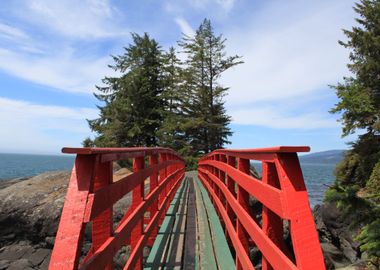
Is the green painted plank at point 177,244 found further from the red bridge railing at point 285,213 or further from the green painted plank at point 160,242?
the red bridge railing at point 285,213

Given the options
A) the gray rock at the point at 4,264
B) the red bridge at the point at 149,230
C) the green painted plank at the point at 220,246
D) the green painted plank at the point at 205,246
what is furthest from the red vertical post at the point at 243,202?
the gray rock at the point at 4,264

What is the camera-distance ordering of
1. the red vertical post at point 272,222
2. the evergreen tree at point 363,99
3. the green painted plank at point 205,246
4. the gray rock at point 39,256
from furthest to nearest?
the evergreen tree at point 363,99, the gray rock at point 39,256, the green painted plank at point 205,246, the red vertical post at point 272,222

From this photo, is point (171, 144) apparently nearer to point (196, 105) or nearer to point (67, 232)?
point (196, 105)

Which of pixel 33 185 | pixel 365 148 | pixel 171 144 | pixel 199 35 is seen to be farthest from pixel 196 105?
pixel 33 185

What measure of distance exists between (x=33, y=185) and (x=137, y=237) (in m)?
14.3

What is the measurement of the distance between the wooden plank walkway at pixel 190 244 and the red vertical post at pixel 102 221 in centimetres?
181

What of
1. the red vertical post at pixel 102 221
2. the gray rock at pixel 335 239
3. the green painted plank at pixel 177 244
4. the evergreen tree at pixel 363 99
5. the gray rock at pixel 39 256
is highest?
the evergreen tree at pixel 363 99

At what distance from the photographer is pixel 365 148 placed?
25.3 metres

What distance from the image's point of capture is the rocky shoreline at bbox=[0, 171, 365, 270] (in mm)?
13320

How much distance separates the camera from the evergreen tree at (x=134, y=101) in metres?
39.8

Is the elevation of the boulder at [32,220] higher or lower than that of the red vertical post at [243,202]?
lower

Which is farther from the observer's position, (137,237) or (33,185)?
(33,185)

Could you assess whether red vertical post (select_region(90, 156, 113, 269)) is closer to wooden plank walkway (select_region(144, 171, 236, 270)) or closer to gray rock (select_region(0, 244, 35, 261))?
wooden plank walkway (select_region(144, 171, 236, 270))

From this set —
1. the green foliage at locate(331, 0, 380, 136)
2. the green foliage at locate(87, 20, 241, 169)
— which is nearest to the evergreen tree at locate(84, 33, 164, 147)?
the green foliage at locate(87, 20, 241, 169)
